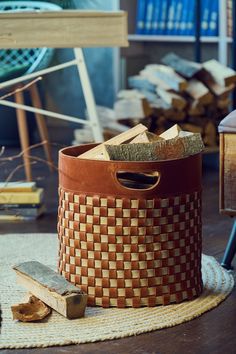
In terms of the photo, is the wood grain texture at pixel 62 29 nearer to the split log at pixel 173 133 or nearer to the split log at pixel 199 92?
the split log at pixel 173 133

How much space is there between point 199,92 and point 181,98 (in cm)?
9

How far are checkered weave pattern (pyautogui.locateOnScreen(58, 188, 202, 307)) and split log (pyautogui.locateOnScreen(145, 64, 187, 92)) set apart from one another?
6.22 ft

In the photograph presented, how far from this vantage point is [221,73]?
3832mm

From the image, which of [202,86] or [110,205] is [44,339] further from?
[202,86]

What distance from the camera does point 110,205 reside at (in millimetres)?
1859

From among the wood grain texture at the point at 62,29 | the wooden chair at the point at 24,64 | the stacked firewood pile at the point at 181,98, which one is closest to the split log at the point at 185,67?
the stacked firewood pile at the point at 181,98

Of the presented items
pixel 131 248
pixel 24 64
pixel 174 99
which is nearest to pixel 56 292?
pixel 131 248

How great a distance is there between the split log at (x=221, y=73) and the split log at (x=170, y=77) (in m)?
0.16

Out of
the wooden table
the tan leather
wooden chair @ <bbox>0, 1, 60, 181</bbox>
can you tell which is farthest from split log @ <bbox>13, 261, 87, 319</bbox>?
wooden chair @ <bbox>0, 1, 60, 181</bbox>

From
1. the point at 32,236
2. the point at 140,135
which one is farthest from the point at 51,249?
the point at 140,135

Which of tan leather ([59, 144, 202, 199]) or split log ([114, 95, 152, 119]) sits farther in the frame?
split log ([114, 95, 152, 119])

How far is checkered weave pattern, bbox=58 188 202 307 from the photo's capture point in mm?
1858

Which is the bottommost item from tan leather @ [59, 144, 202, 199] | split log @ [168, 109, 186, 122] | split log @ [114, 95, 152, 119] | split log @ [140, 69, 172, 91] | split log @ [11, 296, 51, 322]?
split log @ [168, 109, 186, 122]

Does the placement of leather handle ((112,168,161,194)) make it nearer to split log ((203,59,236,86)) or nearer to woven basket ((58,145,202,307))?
woven basket ((58,145,202,307))
